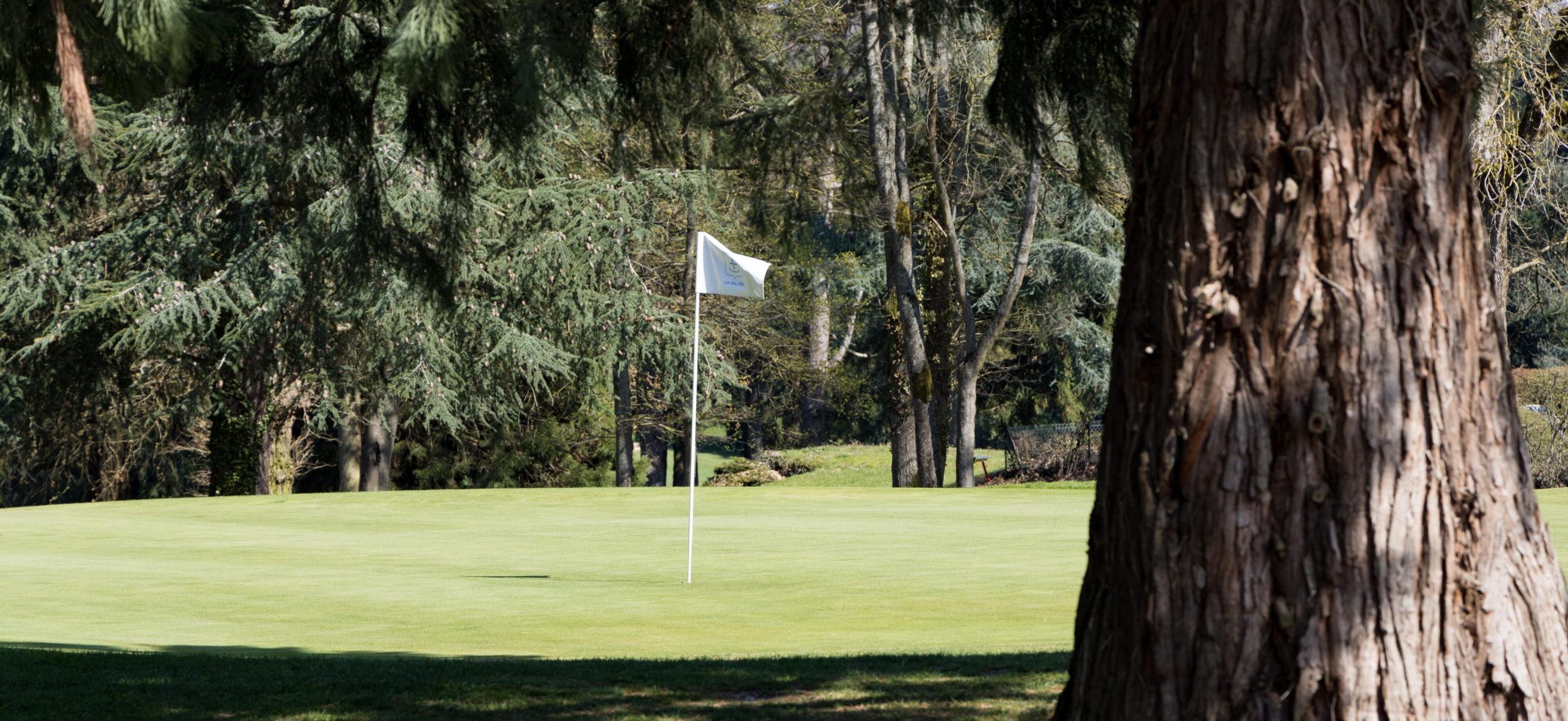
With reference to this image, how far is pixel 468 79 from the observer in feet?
20.9

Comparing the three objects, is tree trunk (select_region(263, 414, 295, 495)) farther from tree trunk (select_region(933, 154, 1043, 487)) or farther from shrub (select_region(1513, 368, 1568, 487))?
shrub (select_region(1513, 368, 1568, 487))

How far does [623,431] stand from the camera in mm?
32062

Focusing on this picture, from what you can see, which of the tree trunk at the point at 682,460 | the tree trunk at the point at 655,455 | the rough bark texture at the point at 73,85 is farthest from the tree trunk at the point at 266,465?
the rough bark texture at the point at 73,85

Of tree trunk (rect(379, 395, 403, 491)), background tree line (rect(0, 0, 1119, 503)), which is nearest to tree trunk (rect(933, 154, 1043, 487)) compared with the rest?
background tree line (rect(0, 0, 1119, 503))

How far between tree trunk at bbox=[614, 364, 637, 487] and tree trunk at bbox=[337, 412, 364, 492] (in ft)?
17.0

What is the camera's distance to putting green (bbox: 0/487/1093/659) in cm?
900

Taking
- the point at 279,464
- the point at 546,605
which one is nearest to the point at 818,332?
the point at 279,464

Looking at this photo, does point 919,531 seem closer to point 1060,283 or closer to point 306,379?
point 306,379

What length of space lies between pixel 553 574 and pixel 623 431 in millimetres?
19870

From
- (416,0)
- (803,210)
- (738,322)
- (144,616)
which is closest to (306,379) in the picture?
(738,322)

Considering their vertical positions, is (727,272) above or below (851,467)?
above

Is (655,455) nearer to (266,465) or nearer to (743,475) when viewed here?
(743,475)

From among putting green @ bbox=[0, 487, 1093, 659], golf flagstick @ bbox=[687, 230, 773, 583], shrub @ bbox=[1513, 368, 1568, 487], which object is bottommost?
putting green @ bbox=[0, 487, 1093, 659]

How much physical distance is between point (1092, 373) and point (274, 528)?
22.1 m
